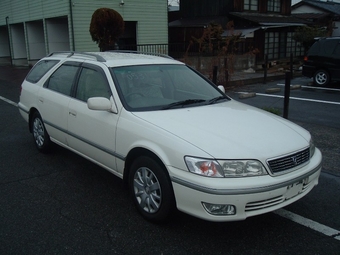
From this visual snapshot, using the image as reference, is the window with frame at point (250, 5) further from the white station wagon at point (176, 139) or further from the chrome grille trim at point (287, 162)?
the chrome grille trim at point (287, 162)

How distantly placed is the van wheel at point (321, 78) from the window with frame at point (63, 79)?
10.7m

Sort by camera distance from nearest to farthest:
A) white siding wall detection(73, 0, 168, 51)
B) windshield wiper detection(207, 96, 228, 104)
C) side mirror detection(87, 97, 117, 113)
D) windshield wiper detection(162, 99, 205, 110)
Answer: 1. side mirror detection(87, 97, 117, 113)
2. windshield wiper detection(162, 99, 205, 110)
3. windshield wiper detection(207, 96, 228, 104)
4. white siding wall detection(73, 0, 168, 51)

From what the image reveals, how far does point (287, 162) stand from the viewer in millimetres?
3324

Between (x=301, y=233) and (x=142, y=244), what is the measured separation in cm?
153

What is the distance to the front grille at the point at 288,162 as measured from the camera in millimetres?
3219

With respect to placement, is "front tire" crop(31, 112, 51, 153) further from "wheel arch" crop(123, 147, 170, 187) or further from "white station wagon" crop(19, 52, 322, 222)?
"wheel arch" crop(123, 147, 170, 187)

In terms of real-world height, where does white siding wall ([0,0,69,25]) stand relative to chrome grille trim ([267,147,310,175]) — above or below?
above

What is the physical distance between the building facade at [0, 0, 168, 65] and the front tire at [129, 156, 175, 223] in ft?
44.9

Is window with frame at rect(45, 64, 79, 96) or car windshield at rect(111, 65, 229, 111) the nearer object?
car windshield at rect(111, 65, 229, 111)

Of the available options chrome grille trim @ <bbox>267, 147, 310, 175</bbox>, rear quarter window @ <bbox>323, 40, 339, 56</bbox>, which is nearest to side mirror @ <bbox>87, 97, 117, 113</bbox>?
chrome grille trim @ <bbox>267, 147, 310, 175</bbox>

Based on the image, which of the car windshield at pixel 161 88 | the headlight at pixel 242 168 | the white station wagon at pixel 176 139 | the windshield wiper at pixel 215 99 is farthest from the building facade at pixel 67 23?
the headlight at pixel 242 168

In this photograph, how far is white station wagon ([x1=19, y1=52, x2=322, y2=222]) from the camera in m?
3.10

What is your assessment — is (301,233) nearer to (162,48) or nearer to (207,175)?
(207,175)

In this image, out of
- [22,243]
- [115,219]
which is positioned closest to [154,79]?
[115,219]
